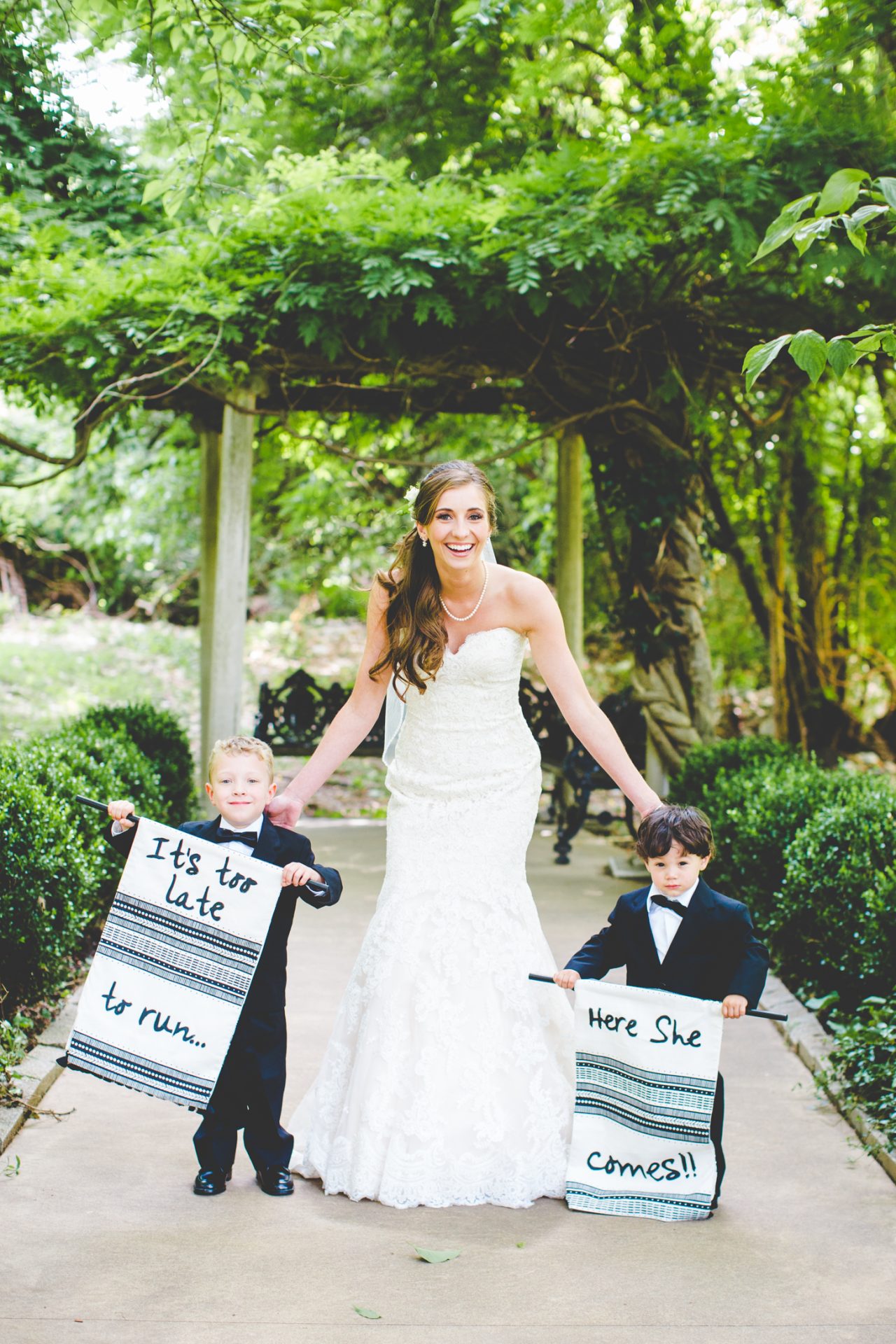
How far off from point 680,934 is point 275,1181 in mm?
1279

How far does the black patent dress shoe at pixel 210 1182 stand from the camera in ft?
10.6

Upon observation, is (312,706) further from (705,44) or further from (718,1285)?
(718,1285)

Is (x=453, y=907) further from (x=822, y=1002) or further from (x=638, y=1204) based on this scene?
(x=822, y=1002)

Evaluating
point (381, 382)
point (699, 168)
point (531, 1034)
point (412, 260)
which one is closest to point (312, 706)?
point (381, 382)

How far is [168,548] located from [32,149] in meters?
9.13

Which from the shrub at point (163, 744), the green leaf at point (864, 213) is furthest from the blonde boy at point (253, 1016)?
the shrub at point (163, 744)

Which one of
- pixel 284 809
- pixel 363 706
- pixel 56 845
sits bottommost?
pixel 56 845

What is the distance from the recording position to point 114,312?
6.69m

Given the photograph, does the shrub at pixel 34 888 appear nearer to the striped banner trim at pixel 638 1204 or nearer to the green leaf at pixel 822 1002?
the striped banner trim at pixel 638 1204

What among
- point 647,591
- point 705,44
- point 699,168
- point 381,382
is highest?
point 705,44

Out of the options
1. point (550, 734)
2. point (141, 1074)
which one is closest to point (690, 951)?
point (141, 1074)

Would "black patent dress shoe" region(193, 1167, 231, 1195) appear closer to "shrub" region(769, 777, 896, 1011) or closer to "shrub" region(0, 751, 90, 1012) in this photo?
"shrub" region(0, 751, 90, 1012)

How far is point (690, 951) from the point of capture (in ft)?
10.3

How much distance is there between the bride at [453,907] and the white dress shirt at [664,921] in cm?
27
